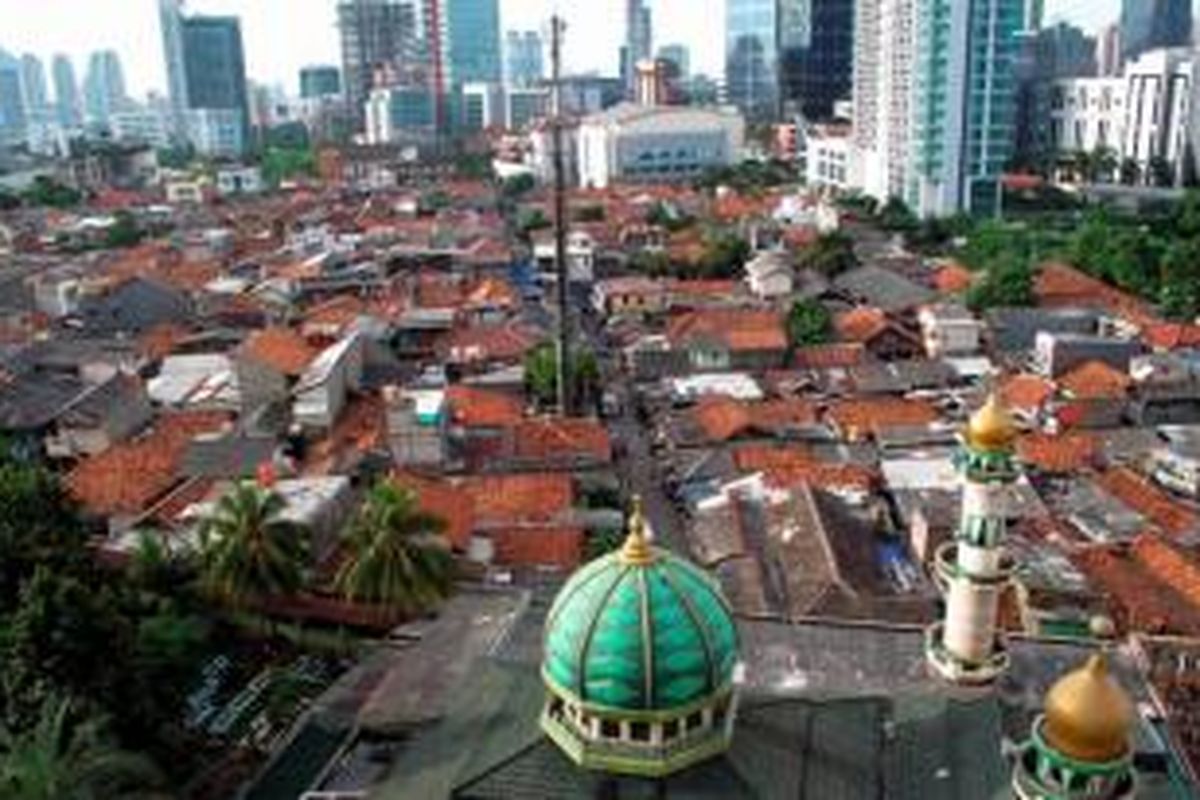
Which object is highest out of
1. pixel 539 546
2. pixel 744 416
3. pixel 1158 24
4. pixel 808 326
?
pixel 1158 24

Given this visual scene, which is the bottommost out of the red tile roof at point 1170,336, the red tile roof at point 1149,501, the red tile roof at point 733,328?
the red tile roof at point 1149,501

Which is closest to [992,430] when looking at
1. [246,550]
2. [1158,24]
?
[246,550]

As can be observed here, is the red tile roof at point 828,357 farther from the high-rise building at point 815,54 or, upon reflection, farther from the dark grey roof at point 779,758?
the high-rise building at point 815,54

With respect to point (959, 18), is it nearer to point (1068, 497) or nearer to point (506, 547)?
point (1068, 497)

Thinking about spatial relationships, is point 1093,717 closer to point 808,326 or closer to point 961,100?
point 808,326

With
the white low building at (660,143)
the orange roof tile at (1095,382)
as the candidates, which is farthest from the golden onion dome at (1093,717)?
the white low building at (660,143)
